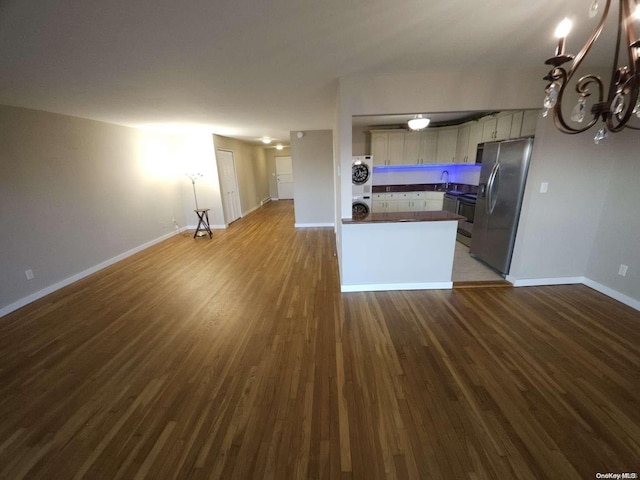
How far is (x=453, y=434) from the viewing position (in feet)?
4.85

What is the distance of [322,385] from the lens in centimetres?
183

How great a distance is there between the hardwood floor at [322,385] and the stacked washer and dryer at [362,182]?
2.69 m

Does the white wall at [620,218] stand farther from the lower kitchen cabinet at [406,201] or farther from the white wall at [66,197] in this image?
the white wall at [66,197]

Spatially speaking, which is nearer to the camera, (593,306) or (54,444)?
(54,444)

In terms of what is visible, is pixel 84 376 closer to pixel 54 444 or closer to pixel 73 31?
pixel 54 444

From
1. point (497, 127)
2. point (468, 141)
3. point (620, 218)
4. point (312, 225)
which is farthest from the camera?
point (312, 225)

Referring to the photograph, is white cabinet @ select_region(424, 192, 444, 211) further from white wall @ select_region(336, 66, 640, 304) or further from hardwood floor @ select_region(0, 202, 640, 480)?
hardwood floor @ select_region(0, 202, 640, 480)

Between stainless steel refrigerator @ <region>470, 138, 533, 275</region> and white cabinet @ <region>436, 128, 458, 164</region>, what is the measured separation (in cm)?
201

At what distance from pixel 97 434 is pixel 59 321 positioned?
1.86 m

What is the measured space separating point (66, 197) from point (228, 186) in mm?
3689

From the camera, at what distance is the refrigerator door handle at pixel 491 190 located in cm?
328

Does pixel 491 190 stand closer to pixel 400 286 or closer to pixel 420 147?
pixel 400 286

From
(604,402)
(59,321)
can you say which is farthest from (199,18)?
(604,402)

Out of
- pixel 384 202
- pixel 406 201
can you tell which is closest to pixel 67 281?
pixel 384 202
